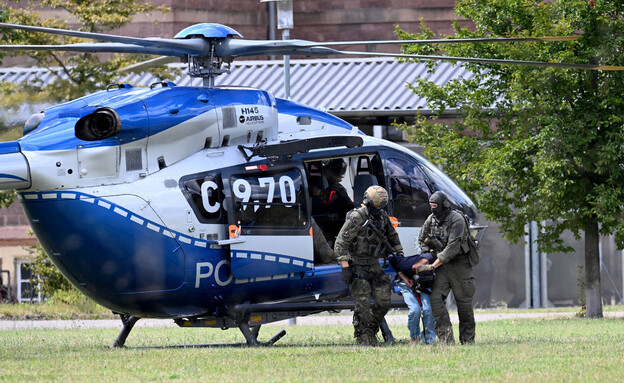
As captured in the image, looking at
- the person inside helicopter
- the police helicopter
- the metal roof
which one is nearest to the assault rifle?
the police helicopter

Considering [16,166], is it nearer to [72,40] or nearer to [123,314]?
[123,314]

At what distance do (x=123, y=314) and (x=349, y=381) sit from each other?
508cm

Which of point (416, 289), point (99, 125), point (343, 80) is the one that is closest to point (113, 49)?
point (99, 125)

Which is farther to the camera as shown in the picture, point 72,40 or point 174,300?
point 72,40

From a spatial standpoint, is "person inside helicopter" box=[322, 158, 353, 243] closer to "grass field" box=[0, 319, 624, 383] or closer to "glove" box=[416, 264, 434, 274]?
"grass field" box=[0, 319, 624, 383]

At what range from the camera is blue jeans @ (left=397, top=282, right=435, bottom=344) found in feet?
45.5

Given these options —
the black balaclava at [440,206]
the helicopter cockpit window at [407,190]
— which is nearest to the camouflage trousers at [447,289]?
the black balaclava at [440,206]

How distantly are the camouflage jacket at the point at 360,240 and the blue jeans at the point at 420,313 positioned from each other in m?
0.71

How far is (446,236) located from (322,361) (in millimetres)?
3002

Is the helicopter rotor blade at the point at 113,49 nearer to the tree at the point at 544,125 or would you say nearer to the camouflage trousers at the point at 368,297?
the camouflage trousers at the point at 368,297

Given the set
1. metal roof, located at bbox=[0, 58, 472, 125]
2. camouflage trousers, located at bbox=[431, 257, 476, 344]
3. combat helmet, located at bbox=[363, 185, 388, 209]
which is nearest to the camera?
combat helmet, located at bbox=[363, 185, 388, 209]

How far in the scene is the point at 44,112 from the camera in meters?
13.4

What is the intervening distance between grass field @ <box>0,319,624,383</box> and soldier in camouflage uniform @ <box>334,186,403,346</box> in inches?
19.3

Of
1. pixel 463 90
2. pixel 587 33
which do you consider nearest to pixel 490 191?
pixel 463 90
